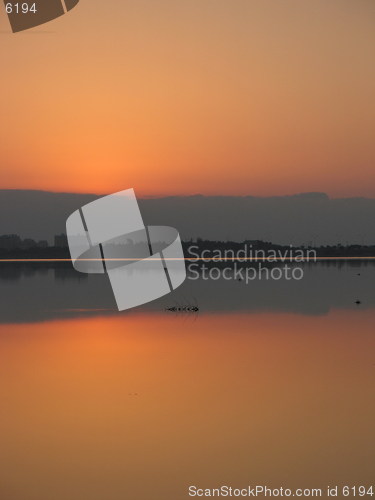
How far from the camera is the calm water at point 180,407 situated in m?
6.67

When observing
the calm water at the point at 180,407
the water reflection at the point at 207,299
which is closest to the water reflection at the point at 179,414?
the calm water at the point at 180,407

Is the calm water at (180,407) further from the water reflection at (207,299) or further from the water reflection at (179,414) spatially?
the water reflection at (207,299)

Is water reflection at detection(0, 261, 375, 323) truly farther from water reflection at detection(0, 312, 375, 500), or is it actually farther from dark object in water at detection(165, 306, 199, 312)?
water reflection at detection(0, 312, 375, 500)

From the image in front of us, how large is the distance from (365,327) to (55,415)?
9.95 meters

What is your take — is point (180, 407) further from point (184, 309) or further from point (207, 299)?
point (207, 299)

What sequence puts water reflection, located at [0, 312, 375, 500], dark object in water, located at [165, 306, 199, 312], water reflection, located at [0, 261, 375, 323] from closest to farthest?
water reflection, located at [0, 312, 375, 500] < dark object in water, located at [165, 306, 199, 312] < water reflection, located at [0, 261, 375, 323]

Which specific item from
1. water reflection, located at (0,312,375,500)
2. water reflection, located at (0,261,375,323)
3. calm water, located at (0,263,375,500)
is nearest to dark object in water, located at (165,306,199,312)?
water reflection, located at (0,261,375,323)

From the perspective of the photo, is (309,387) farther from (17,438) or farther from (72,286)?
(72,286)

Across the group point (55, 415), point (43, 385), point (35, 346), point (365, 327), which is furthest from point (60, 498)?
point (365, 327)

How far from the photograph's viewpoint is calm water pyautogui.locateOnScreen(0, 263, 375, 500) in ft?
21.9

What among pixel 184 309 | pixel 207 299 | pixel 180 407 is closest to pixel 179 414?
pixel 180 407

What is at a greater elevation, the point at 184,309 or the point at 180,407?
the point at 180,407

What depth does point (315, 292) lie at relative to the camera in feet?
92.6

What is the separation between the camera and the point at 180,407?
8.89 m
